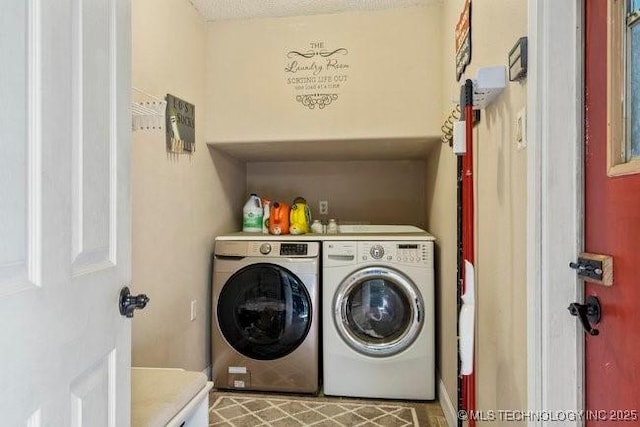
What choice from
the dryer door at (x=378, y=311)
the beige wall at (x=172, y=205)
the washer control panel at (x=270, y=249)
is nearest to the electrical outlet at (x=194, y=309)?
the beige wall at (x=172, y=205)

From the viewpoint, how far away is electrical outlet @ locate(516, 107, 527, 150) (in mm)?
1046

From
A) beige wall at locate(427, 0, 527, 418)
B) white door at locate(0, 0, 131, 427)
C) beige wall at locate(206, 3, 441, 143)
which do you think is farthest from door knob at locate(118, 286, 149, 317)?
beige wall at locate(206, 3, 441, 143)

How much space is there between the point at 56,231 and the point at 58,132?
0.17 m

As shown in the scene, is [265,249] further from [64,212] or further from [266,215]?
[64,212]

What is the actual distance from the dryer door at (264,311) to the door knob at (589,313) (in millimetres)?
1673

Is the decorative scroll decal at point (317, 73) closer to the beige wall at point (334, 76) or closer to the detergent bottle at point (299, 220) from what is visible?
the beige wall at point (334, 76)

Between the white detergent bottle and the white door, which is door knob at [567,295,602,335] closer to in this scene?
the white door

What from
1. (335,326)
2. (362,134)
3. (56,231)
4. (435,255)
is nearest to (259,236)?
(335,326)

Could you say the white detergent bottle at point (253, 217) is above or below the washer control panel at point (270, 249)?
above

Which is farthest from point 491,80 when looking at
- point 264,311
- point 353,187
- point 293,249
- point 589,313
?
point 353,187

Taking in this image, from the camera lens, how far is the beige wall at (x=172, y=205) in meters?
1.80

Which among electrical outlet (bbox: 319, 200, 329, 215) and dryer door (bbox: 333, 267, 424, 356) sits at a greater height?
electrical outlet (bbox: 319, 200, 329, 215)

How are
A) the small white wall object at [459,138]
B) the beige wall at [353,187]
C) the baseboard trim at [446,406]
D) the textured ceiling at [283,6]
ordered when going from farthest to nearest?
the beige wall at [353,187]
the textured ceiling at [283,6]
the baseboard trim at [446,406]
the small white wall object at [459,138]

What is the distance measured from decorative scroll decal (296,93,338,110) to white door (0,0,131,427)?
158 cm
